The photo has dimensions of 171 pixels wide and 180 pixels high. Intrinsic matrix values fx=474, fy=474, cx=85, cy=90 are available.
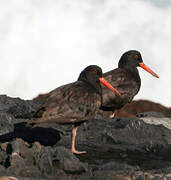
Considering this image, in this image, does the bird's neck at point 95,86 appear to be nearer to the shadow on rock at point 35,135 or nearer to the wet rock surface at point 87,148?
the wet rock surface at point 87,148

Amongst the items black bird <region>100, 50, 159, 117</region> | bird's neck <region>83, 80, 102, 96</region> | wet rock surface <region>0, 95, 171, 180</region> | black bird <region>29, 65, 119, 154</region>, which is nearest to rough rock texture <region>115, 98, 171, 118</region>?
wet rock surface <region>0, 95, 171, 180</region>

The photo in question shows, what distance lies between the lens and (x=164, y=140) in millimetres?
12547

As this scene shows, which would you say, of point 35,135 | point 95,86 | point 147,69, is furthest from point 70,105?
point 147,69

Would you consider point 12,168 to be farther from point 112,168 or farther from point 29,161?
point 112,168

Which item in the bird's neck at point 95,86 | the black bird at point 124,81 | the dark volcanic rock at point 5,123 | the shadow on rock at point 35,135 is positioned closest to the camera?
the bird's neck at point 95,86

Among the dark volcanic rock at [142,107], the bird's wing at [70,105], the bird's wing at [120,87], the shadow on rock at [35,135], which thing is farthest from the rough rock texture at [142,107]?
the bird's wing at [70,105]

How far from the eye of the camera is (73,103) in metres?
10.2

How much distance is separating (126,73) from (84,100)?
3.47 m

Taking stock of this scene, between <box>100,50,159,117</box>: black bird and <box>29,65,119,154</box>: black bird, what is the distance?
1.78 meters

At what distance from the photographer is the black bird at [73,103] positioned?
9.88m

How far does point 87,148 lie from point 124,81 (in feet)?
9.19

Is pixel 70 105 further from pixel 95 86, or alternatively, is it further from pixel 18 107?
pixel 18 107

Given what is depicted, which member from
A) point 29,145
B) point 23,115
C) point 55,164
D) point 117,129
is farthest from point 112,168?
point 23,115

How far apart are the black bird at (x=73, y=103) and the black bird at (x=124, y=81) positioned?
178 centimetres
